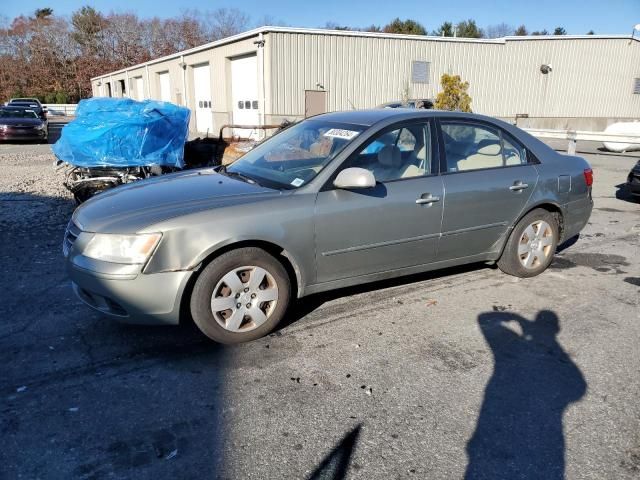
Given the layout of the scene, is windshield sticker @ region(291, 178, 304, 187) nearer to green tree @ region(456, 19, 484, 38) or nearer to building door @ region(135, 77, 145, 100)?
building door @ region(135, 77, 145, 100)

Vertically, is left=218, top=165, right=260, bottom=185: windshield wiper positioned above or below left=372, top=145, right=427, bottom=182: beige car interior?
below

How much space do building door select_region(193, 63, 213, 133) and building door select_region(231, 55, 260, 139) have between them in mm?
2786

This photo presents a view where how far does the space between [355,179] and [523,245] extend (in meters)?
2.21

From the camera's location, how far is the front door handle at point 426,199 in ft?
13.5

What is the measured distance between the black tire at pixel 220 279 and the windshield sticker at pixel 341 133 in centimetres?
121

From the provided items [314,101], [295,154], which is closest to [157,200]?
[295,154]

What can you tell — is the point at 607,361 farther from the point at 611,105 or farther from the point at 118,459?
the point at 611,105

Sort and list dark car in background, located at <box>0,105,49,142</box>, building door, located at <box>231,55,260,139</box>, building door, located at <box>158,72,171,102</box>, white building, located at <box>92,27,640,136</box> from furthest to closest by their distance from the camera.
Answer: building door, located at <box>158,72,171,102</box> < building door, located at <box>231,55,260,139</box> < white building, located at <box>92,27,640,136</box> < dark car in background, located at <box>0,105,49,142</box>

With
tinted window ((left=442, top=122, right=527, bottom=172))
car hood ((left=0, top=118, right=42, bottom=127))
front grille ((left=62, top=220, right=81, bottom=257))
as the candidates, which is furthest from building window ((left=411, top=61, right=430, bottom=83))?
front grille ((left=62, top=220, right=81, bottom=257))

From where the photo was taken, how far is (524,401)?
3.00 meters

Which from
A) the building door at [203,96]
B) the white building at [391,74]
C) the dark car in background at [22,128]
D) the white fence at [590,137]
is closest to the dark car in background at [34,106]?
the dark car in background at [22,128]

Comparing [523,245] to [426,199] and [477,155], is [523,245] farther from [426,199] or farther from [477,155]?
[426,199]

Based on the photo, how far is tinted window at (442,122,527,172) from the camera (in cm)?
445

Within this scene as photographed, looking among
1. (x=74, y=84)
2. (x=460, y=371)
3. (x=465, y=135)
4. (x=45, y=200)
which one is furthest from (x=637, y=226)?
(x=74, y=84)
